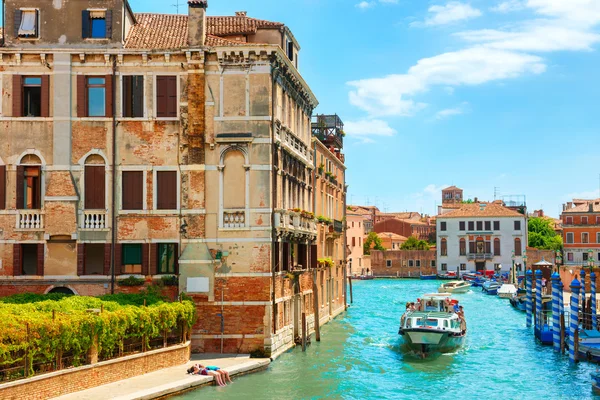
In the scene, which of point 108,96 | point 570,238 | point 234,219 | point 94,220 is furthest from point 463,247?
point 108,96

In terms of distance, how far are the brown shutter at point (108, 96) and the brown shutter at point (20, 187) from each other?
2.70m

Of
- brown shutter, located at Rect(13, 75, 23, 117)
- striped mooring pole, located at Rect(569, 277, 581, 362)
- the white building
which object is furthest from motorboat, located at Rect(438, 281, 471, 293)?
brown shutter, located at Rect(13, 75, 23, 117)

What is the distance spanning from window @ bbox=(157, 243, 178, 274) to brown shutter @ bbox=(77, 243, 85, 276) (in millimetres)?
2017

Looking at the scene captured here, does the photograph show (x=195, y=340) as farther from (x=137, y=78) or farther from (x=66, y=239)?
(x=137, y=78)

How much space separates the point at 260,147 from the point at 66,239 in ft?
19.0

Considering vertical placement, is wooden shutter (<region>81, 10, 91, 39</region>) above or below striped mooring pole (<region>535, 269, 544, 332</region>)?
above

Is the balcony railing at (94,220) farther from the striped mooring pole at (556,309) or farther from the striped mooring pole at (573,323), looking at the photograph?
the striped mooring pole at (556,309)

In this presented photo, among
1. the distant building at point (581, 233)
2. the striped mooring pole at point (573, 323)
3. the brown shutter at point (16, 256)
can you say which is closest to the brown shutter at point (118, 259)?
the brown shutter at point (16, 256)

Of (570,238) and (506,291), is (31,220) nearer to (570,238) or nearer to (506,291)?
(506,291)

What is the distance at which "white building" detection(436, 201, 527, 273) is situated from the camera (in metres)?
80.8

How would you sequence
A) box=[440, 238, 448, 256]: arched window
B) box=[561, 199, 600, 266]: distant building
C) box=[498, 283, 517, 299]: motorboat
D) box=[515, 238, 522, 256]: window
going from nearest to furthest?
box=[498, 283, 517, 299]: motorboat
box=[561, 199, 600, 266]: distant building
box=[515, 238, 522, 256]: window
box=[440, 238, 448, 256]: arched window

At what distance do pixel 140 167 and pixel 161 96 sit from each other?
202cm

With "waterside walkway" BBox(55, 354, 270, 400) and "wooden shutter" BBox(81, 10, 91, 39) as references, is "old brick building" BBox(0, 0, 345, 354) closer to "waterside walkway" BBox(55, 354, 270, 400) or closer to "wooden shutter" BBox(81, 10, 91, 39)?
"wooden shutter" BBox(81, 10, 91, 39)

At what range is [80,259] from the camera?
21.0 m
